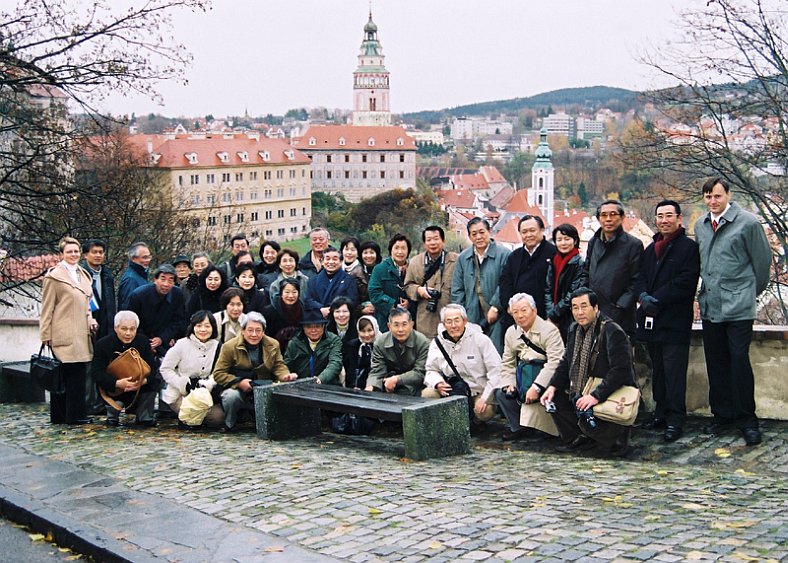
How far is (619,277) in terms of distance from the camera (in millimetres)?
8172

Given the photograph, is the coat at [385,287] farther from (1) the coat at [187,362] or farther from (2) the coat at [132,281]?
(2) the coat at [132,281]

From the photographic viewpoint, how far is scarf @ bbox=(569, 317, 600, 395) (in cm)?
766

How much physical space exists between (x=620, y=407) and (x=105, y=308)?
528 centimetres

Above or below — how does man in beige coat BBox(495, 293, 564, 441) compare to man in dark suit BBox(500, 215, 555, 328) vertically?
below

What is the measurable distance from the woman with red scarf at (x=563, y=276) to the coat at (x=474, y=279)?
2.08 feet

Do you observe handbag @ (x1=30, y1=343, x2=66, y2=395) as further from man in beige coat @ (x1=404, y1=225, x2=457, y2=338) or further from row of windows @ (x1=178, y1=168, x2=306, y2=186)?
row of windows @ (x1=178, y1=168, x2=306, y2=186)

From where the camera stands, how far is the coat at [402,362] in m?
8.67

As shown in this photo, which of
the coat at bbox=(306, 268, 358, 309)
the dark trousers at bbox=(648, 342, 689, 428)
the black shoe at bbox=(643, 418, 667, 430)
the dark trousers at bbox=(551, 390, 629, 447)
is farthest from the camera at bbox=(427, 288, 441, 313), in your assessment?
the black shoe at bbox=(643, 418, 667, 430)

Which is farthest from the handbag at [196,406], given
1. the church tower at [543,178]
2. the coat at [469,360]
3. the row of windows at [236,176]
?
the church tower at [543,178]

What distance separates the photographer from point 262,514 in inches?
232

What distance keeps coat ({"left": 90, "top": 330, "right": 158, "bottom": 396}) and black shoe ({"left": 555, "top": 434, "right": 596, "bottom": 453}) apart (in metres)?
3.85

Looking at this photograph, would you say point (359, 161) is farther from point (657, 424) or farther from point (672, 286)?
point (672, 286)

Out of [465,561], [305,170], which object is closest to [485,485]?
[465,561]

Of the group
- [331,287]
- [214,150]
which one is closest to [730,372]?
[331,287]
